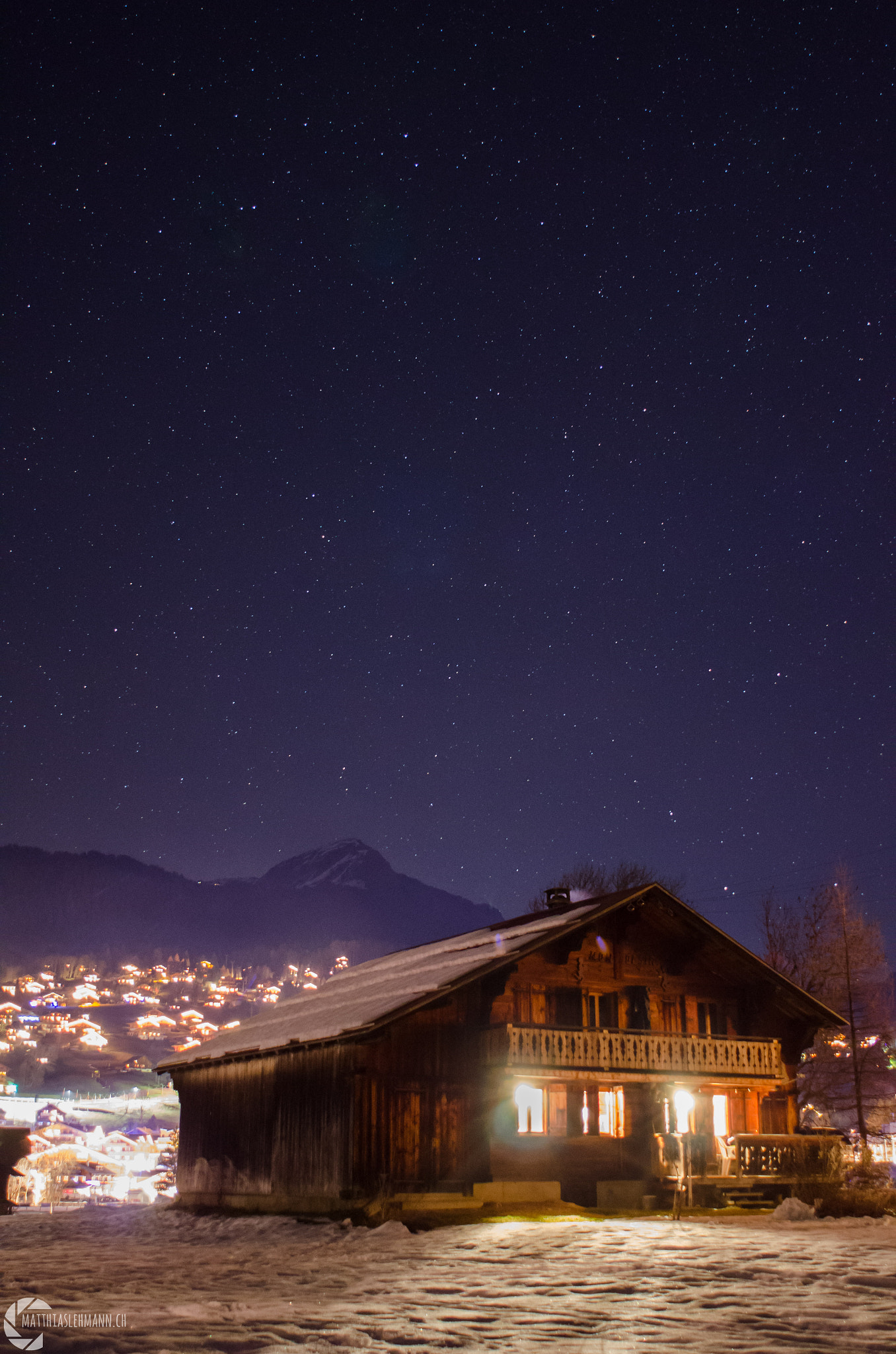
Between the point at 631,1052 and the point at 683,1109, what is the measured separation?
12.4 feet

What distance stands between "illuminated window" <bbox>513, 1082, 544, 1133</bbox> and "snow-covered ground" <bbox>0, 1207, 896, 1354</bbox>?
12.0ft

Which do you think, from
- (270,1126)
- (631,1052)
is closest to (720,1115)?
(631,1052)

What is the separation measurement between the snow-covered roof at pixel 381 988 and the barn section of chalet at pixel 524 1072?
0.12m

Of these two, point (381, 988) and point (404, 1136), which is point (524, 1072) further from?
point (381, 988)

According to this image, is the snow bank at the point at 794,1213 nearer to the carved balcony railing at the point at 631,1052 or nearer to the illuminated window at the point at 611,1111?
the carved balcony railing at the point at 631,1052

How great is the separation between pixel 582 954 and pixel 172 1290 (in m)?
16.4

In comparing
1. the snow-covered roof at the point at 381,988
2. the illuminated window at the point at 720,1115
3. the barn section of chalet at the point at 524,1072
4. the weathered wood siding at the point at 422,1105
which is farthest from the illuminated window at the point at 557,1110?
the illuminated window at the point at 720,1115

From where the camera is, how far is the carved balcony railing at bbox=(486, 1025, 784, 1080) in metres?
25.4

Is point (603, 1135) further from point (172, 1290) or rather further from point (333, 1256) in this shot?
point (172, 1290)

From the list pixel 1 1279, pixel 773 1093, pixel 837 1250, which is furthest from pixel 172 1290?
pixel 773 1093

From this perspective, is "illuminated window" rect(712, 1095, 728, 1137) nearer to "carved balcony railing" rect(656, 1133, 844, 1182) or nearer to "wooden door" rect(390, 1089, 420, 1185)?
"carved balcony railing" rect(656, 1133, 844, 1182)

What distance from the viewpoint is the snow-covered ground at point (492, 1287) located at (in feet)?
33.3

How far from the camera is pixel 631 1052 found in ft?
89.2

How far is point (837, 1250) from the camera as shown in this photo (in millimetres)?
16984
